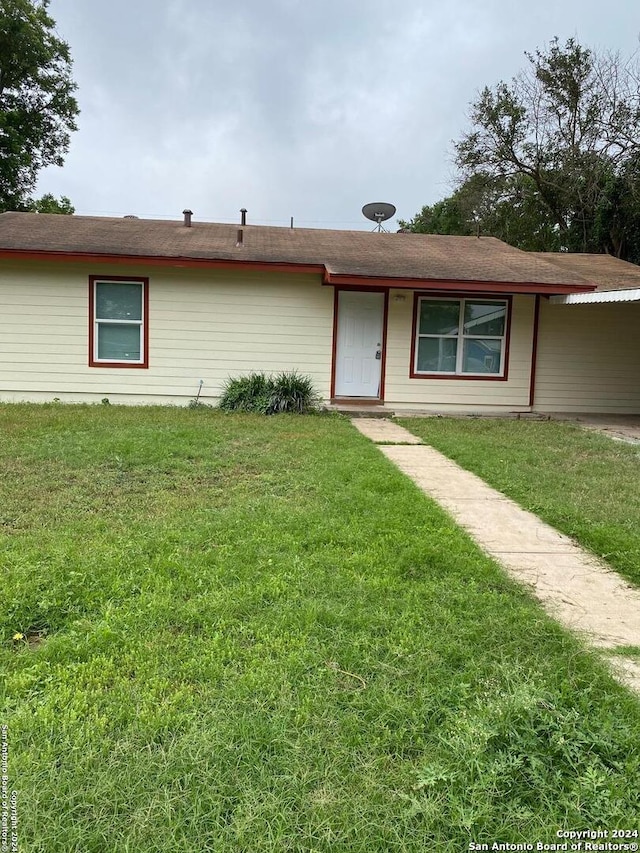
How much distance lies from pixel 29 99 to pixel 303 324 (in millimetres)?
24899

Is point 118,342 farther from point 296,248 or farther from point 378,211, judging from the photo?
point 378,211

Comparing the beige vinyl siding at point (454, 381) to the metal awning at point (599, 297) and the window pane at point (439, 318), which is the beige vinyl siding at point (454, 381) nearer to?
the window pane at point (439, 318)

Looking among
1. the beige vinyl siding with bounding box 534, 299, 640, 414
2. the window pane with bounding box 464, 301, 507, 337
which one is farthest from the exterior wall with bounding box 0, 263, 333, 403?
the beige vinyl siding with bounding box 534, 299, 640, 414

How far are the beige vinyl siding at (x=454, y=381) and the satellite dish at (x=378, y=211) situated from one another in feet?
19.4

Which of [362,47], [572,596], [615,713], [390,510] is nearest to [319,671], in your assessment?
[615,713]

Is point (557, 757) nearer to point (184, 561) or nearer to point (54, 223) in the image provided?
point (184, 561)

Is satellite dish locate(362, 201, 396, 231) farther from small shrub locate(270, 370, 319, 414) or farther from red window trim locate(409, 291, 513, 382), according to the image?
small shrub locate(270, 370, 319, 414)

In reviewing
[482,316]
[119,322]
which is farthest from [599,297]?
[119,322]

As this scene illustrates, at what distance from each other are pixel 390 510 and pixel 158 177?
27.0 metres

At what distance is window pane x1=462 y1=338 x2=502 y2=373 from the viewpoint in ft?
35.8

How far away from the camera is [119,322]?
10336mm

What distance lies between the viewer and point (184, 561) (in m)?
3.31

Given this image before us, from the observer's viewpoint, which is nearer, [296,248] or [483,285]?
[483,285]

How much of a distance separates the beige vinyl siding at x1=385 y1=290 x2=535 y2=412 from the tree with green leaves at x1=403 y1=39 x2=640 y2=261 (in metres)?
13.2
